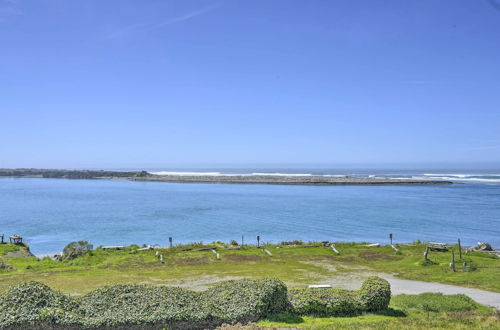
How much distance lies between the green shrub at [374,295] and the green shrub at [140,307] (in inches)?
295

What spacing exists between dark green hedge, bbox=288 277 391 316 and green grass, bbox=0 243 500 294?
9.19 metres

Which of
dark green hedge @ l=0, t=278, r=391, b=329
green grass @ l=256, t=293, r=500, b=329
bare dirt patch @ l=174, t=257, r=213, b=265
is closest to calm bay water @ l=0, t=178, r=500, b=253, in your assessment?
bare dirt patch @ l=174, t=257, r=213, b=265

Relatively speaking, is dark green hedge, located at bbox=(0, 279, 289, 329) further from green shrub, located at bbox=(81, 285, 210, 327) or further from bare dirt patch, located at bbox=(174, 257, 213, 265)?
bare dirt patch, located at bbox=(174, 257, 213, 265)

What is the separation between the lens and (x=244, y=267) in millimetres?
34094

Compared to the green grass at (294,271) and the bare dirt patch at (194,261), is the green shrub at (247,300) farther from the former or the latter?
the bare dirt patch at (194,261)

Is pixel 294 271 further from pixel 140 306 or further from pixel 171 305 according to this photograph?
pixel 140 306

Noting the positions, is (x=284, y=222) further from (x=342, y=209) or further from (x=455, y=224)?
(x=455, y=224)

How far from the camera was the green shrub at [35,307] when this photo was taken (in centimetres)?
1381

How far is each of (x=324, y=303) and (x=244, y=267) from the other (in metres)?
17.1

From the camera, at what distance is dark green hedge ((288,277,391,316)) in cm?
1748

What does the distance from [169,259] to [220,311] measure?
2268cm

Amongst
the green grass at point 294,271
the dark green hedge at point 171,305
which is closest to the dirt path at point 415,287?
the green grass at point 294,271

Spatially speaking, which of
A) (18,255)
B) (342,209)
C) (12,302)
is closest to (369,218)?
(342,209)

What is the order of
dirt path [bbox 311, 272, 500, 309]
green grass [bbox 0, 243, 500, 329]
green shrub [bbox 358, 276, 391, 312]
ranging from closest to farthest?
green grass [bbox 0, 243, 500, 329], green shrub [bbox 358, 276, 391, 312], dirt path [bbox 311, 272, 500, 309]
